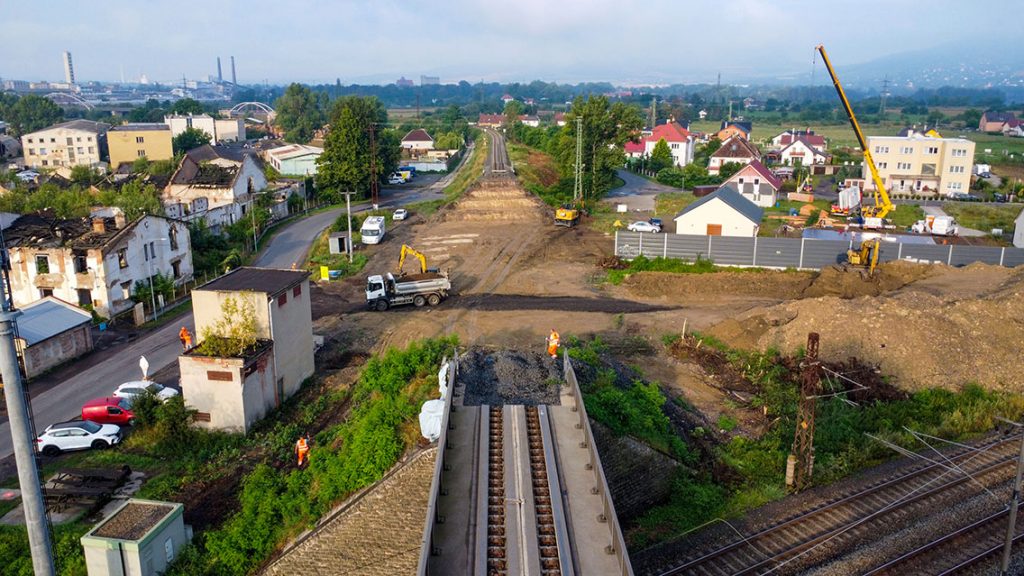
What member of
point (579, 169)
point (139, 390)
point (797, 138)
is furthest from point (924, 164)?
point (139, 390)

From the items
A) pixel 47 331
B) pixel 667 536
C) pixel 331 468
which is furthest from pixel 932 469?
pixel 47 331

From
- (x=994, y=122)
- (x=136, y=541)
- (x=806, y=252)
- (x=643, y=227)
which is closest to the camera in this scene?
(x=136, y=541)

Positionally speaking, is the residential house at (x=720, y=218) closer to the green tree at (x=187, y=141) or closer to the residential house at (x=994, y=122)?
the green tree at (x=187, y=141)

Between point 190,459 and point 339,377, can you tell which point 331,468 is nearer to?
point 190,459

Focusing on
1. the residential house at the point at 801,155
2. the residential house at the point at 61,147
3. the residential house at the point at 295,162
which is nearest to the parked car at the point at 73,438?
the residential house at the point at 295,162

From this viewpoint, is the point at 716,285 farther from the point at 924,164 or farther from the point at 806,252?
the point at 924,164

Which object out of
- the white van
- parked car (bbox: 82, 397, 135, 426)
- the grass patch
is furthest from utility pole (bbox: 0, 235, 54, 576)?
the grass patch
